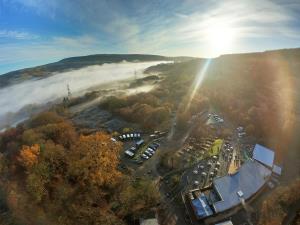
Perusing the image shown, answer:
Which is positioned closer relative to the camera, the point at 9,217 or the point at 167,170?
the point at 9,217

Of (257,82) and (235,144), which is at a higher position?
(257,82)

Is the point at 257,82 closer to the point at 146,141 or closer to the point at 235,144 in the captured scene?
the point at 235,144

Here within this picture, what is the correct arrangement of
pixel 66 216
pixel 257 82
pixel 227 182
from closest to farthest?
pixel 66 216 → pixel 227 182 → pixel 257 82

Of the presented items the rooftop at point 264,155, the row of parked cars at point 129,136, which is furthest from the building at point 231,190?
the row of parked cars at point 129,136

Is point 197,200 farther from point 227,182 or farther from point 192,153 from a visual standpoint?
point 192,153

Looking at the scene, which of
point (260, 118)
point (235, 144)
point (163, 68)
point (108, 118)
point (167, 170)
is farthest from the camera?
point (163, 68)

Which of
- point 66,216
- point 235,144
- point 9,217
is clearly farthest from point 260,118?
point 9,217

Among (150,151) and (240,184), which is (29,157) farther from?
(240,184)
